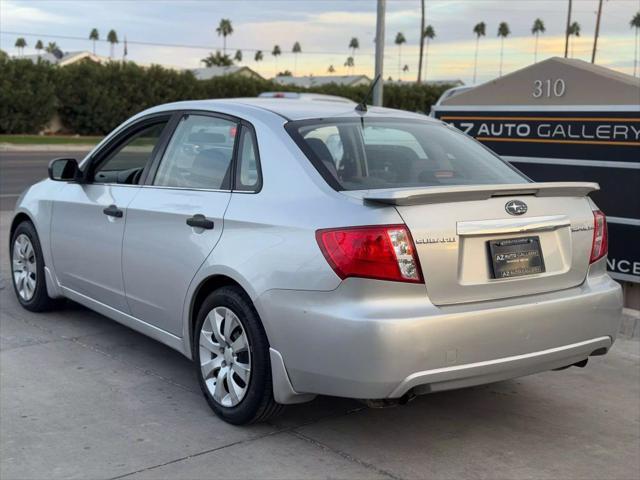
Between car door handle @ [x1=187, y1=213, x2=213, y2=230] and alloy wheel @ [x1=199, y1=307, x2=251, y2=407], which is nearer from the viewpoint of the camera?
alloy wheel @ [x1=199, y1=307, x2=251, y2=407]

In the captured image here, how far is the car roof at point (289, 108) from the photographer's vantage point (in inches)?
180

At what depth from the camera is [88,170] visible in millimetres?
5707

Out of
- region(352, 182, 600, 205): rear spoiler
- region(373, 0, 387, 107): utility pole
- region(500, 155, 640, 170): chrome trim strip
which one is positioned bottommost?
region(500, 155, 640, 170): chrome trim strip

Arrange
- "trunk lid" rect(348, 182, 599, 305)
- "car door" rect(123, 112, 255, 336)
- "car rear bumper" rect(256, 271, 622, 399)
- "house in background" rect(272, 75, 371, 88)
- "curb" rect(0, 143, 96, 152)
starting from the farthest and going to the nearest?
"house in background" rect(272, 75, 371, 88) < "curb" rect(0, 143, 96, 152) < "car door" rect(123, 112, 255, 336) < "trunk lid" rect(348, 182, 599, 305) < "car rear bumper" rect(256, 271, 622, 399)

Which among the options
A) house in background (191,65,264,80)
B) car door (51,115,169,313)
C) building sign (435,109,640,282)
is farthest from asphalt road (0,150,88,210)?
house in background (191,65,264,80)

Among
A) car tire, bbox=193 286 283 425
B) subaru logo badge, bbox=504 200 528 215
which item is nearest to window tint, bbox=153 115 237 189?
car tire, bbox=193 286 283 425

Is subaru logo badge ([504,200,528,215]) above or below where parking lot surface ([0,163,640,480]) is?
above

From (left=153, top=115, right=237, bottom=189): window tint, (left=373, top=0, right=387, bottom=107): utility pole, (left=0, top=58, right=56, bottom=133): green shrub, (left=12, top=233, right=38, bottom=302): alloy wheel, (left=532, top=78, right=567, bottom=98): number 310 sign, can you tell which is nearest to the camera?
(left=153, top=115, right=237, bottom=189): window tint

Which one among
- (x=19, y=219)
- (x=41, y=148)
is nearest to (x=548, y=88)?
(x=19, y=219)

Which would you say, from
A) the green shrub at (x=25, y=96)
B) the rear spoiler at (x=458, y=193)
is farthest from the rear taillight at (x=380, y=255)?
the green shrub at (x=25, y=96)

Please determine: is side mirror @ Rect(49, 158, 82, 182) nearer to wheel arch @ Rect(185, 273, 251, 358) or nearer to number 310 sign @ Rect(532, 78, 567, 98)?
wheel arch @ Rect(185, 273, 251, 358)

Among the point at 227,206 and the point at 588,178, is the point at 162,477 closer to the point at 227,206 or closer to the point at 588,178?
the point at 227,206

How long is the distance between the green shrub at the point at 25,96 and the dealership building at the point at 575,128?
32651 millimetres

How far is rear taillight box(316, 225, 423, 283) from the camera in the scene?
140 inches
